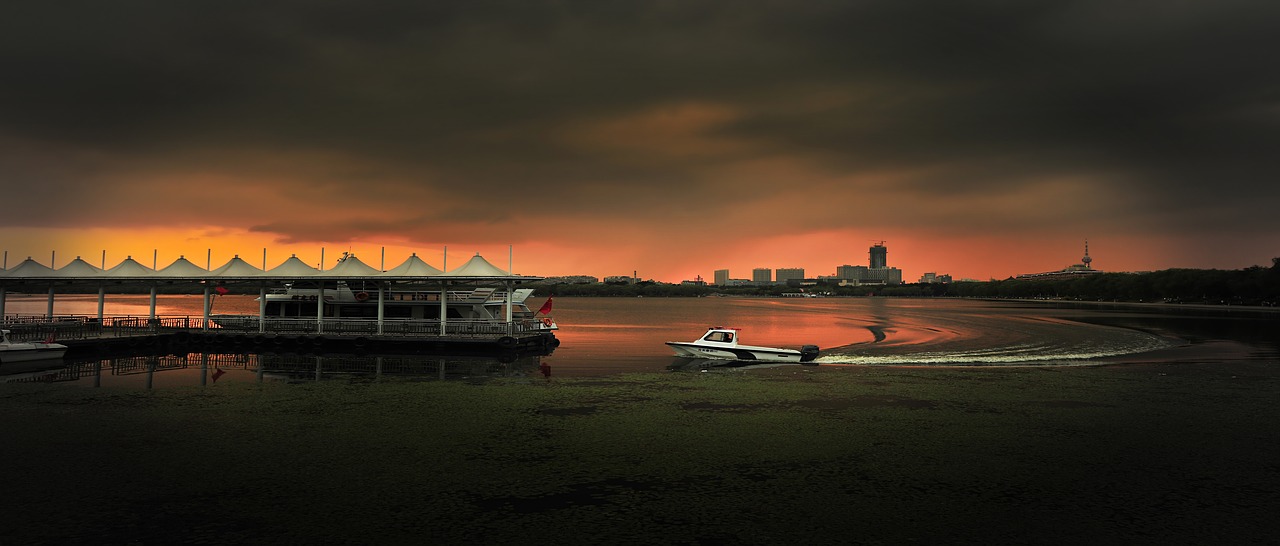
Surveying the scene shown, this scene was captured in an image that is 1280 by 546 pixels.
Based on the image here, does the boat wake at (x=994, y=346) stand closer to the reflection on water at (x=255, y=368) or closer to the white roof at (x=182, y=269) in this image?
the reflection on water at (x=255, y=368)

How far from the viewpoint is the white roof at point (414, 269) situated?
53.3 metres

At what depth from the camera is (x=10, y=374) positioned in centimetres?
3712

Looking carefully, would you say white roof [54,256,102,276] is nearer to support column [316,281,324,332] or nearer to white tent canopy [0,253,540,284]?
white tent canopy [0,253,540,284]

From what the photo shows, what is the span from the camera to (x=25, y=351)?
40.6m

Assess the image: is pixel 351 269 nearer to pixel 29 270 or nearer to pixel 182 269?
pixel 182 269

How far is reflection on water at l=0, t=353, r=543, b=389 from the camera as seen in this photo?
3669 centimetres

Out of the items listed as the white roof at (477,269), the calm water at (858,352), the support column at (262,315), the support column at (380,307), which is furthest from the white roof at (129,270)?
the white roof at (477,269)

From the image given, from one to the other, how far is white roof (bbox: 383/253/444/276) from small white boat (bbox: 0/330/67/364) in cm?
2015

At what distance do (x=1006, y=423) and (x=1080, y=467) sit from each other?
6383 millimetres

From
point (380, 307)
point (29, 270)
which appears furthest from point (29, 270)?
point (380, 307)

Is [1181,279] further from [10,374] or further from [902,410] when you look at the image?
[10,374]

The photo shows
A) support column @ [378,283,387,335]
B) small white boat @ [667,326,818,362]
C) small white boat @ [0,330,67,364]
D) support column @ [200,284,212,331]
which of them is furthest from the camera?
support column @ [200,284,212,331]

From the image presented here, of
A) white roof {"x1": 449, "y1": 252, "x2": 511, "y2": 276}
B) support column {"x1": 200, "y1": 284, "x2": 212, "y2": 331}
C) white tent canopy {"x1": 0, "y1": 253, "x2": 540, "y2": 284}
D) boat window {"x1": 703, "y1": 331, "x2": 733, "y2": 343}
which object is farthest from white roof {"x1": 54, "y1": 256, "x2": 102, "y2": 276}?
boat window {"x1": 703, "y1": 331, "x2": 733, "y2": 343}

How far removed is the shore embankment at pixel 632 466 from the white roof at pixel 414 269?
21.7 m
